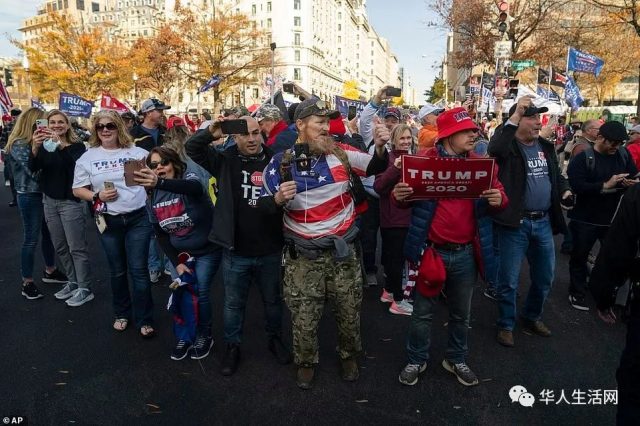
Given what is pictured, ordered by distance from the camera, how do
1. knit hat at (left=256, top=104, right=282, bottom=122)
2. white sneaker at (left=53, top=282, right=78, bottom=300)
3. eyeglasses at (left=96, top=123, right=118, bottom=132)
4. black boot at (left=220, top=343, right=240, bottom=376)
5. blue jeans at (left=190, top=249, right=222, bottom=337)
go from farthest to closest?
white sneaker at (left=53, top=282, right=78, bottom=300) → knit hat at (left=256, top=104, right=282, bottom=122) → eyeglasses at (left=96, top=123, right=118, bottom=132) → blue jeans at (left=190, top=249, right=222, bottom=337) → black boot at (left=220, top=343, right=240, bottom=376)

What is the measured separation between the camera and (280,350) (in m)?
3.95

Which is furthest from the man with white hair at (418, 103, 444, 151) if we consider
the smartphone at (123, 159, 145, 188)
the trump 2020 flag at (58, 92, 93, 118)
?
the trump 2020 flag at (58, 92, 93, 118)

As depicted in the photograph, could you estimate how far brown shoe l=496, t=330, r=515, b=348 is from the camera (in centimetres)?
416

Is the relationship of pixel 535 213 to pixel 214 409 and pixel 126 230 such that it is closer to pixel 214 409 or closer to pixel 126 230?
pixel 214 409

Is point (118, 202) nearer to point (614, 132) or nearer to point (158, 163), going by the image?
point (158, 163)

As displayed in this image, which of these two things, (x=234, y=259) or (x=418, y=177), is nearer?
(x=418, y=177)

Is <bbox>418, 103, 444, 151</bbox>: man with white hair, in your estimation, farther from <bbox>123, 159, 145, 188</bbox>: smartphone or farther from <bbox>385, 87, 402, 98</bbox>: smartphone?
<bbox>123, 159, 145, 188</bbox>: smartphone

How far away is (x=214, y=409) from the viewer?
3266mm

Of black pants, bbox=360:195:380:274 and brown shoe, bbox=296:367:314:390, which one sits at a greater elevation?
black pants, bbox=360:195:380:274

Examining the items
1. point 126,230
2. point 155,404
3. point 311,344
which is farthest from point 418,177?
point 126,230

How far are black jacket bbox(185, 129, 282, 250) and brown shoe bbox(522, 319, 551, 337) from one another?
2759 mm

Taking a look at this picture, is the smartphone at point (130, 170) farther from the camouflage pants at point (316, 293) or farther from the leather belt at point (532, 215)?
the leather belt at point (532, 215)

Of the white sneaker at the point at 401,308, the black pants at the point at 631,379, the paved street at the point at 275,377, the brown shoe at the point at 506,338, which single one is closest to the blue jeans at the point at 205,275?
the paved street at the point at 275,377

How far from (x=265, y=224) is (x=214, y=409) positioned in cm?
143
